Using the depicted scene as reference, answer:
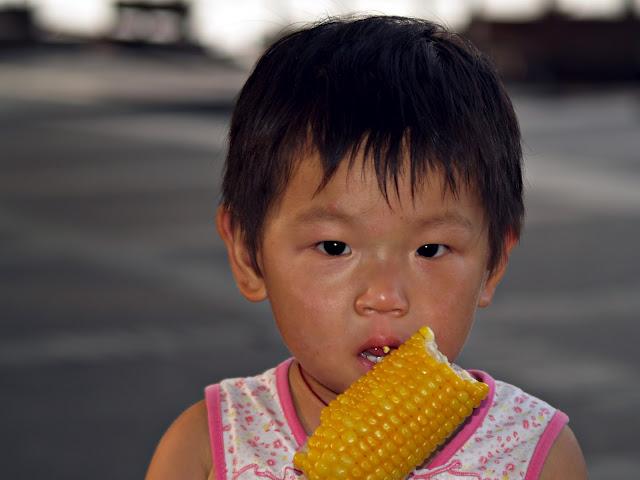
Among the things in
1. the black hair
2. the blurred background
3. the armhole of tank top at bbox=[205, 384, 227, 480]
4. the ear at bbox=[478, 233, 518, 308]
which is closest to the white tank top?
the armhole of tank top at bbox=[205, 384, 227, 480]

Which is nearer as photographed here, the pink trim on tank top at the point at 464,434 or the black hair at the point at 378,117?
the black hair at the point at 378,117

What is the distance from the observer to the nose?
6.91ft

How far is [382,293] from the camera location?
83.1 inches

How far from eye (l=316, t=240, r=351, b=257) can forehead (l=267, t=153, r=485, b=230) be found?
0.04 m

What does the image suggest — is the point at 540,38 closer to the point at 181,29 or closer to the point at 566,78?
the point at 566,78

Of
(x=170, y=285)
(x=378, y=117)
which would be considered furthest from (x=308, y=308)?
(x=170, y=285)

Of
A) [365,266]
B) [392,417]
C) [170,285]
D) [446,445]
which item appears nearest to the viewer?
[392,417]

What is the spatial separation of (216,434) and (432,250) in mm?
479

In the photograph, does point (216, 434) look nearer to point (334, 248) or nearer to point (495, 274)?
point (334, 248)

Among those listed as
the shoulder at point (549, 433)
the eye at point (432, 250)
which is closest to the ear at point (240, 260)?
the eye at point (432, 250)

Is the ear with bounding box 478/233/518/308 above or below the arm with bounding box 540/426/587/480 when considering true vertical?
above

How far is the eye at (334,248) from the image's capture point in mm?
2164

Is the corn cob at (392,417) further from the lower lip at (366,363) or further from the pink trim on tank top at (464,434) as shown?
the pink trim on tank top at (464,434)

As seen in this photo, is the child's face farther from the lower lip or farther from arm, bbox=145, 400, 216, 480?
arm, bbox=145, 400, 216, 480
